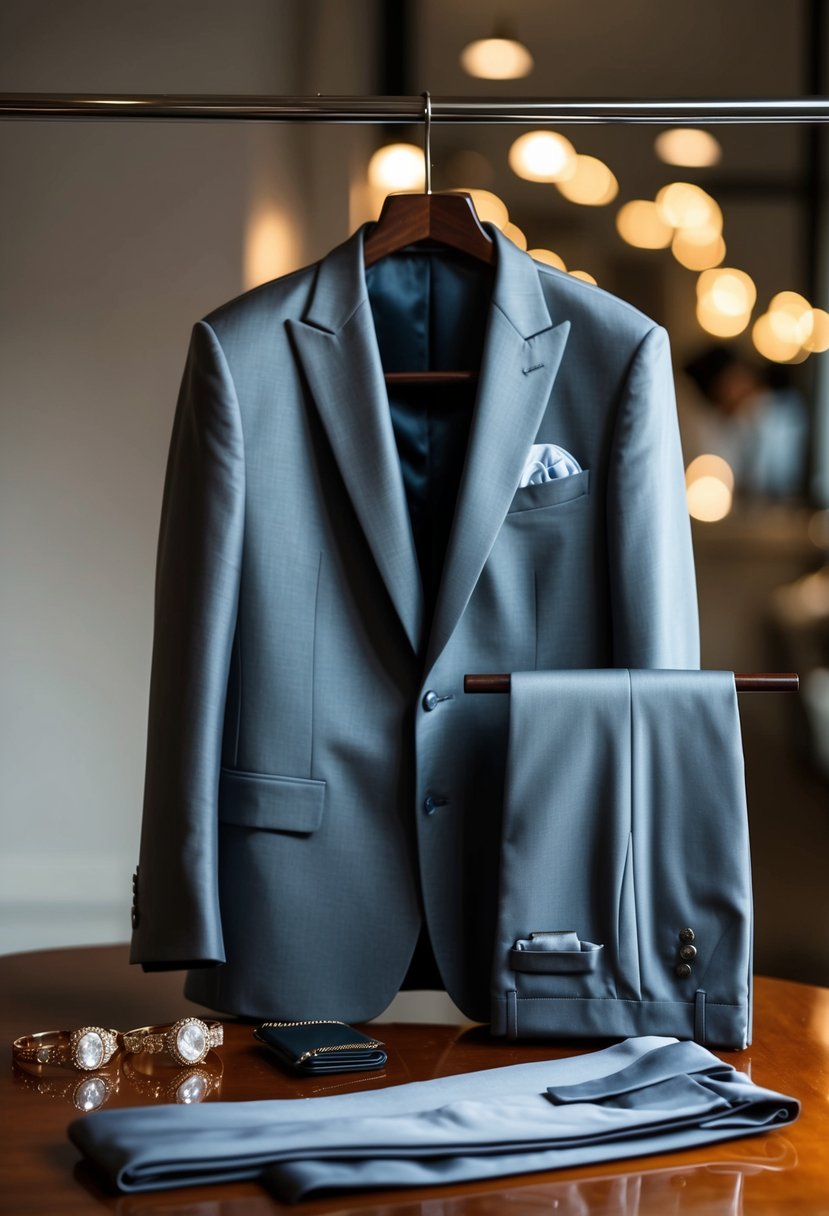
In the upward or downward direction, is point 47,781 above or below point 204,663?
below

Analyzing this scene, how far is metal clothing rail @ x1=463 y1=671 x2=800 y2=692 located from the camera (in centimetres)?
127

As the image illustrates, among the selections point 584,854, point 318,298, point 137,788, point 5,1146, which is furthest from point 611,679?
point 137,788

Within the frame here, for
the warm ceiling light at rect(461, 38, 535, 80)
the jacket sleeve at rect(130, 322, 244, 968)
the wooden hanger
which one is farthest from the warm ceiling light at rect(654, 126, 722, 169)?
the jacket sleeve at rect(130, 322, 244, 968)

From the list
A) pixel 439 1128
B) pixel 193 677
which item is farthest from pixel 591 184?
pixel 439 1128

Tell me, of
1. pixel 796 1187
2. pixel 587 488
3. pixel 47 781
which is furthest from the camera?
pixel 47 781

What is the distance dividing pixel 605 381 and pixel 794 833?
7.33 ft

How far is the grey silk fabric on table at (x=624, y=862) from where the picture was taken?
125 centimetres

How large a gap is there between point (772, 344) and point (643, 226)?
1.54 feet

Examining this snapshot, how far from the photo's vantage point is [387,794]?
137 centimetres

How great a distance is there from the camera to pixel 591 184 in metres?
3.30

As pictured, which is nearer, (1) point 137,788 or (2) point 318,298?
(2) point 318,298

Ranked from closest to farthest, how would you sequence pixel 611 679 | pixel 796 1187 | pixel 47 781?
pixel 796 1187 < pixel 611 679 < pixel 47 781

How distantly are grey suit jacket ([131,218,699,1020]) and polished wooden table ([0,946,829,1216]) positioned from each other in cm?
12

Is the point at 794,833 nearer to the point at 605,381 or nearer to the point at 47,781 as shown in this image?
the point at 47,781
